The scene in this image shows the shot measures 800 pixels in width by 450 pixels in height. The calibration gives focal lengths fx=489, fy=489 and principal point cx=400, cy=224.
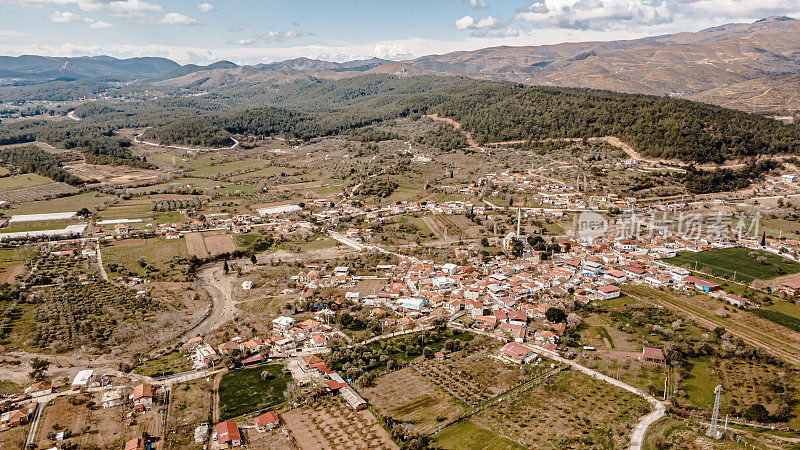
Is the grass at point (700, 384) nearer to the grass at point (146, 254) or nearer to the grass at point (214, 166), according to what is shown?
the grass at point (146, 254)

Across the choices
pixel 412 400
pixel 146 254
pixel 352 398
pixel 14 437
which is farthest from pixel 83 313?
pixel 412 400

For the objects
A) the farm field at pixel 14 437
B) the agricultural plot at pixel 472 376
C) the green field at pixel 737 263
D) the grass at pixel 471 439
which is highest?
the farm field at pixel 14 437

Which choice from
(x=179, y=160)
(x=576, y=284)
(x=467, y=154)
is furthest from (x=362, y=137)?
(x=576, y=284)

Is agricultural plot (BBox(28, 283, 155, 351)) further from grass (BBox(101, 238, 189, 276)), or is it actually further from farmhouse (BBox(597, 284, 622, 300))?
farmhouse (BBox(597, 284, 622, 300))

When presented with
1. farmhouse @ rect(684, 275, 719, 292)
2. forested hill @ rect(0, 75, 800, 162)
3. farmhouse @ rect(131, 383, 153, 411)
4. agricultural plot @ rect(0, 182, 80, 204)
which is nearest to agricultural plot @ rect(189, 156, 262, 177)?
forested hill @ rect(0, 75, 800, 162)

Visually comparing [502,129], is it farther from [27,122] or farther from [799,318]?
[27,122]

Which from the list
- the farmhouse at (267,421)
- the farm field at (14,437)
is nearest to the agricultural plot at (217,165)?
the farm field at (14,437)

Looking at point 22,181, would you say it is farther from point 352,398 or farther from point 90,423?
point 352,398
